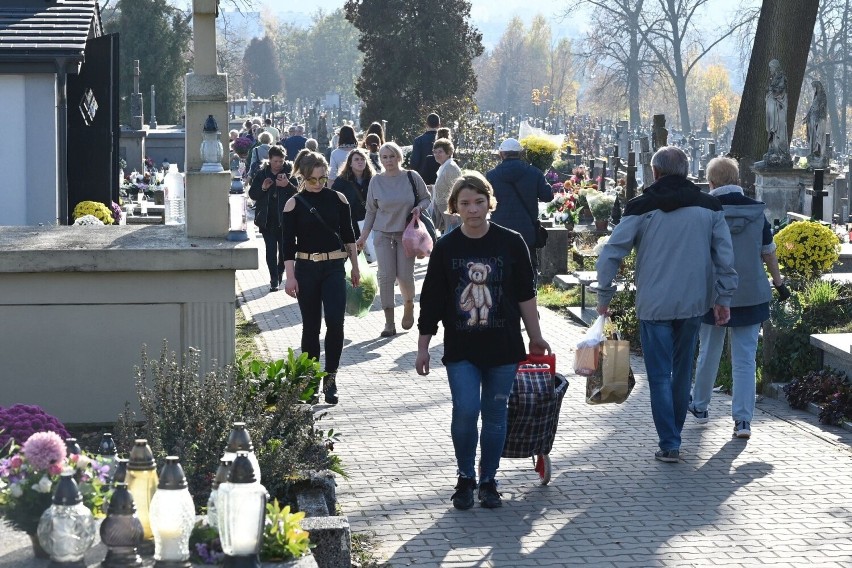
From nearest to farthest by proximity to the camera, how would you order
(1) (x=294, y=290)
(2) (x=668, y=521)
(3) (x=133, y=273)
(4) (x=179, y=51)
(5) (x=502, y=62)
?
(2) (x=668, y=521), (3) (x=133, y=273), (1) (x=294, y=290), (4) (x=179, y=51), (5) (x=502, y=62)

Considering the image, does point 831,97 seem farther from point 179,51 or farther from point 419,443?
point 419,443

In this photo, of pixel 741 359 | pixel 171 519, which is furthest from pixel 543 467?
pixel 171 519

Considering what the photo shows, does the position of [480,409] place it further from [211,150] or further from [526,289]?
[211,150]

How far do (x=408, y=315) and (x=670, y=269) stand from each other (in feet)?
17.0

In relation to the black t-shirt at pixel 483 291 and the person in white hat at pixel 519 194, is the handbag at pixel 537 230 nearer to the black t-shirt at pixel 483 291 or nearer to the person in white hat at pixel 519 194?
the person in white hat at pixel 519 194

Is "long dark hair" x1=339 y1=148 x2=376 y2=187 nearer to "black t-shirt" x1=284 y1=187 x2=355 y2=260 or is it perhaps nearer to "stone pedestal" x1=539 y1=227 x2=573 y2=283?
"black t-shirt" x1=284 y1=187 x2=355 y2=260

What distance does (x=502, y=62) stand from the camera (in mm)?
143250

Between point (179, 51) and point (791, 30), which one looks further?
point (179, 51)

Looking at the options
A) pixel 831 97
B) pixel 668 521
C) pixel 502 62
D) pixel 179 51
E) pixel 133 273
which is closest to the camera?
pixel 668 521

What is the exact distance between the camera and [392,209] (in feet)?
40.4

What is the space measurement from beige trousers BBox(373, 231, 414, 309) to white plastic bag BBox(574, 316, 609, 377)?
4.74 metres

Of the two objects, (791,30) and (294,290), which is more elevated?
(791,30)

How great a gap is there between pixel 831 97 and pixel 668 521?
7990 centimetres

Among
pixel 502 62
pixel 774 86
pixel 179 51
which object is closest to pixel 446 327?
pixel 774 86
